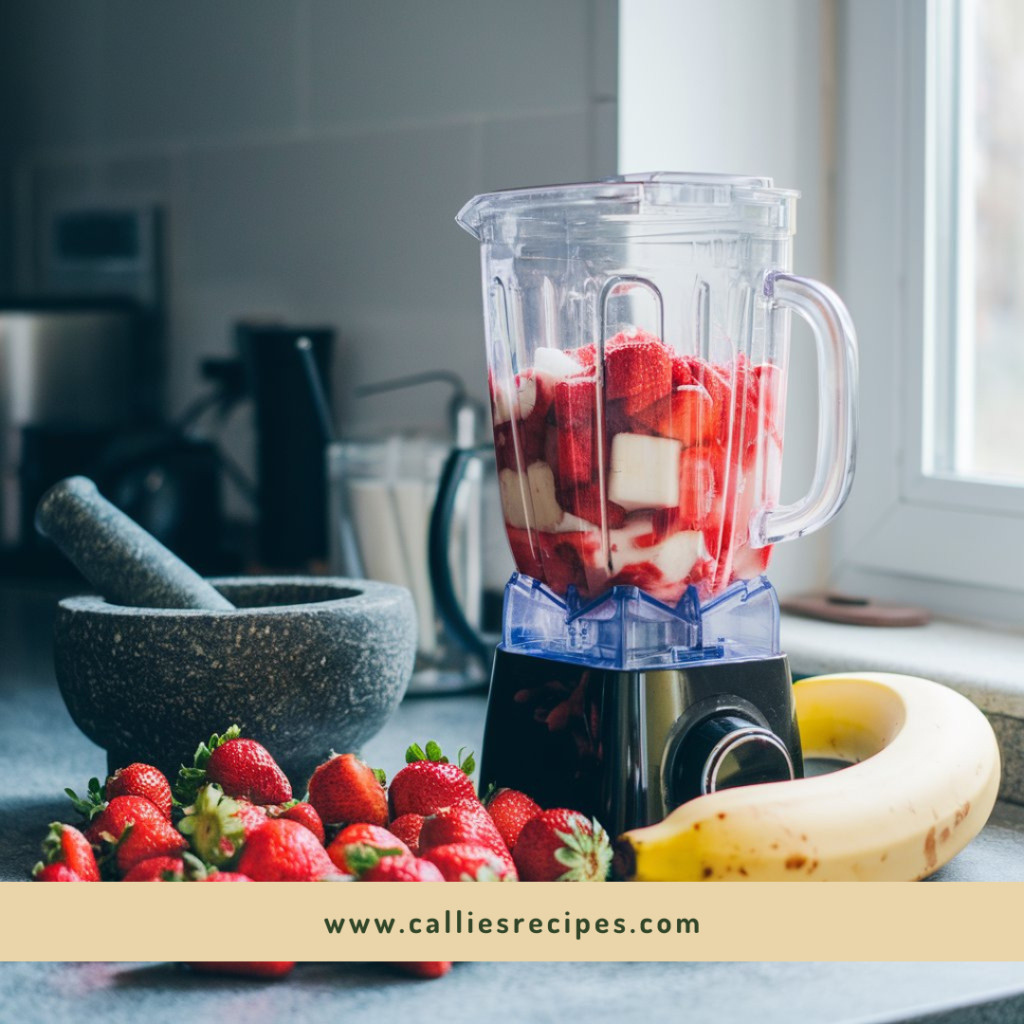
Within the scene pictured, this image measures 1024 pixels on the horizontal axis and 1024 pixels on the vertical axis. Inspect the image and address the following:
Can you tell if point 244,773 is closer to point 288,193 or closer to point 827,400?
point 827,400

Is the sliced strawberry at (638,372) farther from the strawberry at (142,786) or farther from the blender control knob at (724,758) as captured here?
the strawberry at (142,786)

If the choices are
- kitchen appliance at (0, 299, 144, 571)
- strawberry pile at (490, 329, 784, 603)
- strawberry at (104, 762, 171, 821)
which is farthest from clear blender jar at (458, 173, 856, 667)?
kitchen appliance at (0, 299, 144, 571)

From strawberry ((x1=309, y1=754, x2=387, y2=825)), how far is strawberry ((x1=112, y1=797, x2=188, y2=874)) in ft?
0.29

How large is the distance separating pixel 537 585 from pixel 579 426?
101mm

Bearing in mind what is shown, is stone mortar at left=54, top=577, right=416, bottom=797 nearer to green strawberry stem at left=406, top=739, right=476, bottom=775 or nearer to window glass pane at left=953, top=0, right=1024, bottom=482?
green strawberry stem at left=406, top=739, right=476, bottom=775

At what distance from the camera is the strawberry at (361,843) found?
0.73 meters

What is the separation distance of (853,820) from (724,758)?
8 centimetres

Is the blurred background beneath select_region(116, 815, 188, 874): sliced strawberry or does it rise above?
above

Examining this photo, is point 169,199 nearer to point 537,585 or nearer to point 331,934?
point 537,585

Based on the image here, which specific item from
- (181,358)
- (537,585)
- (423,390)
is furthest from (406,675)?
(181,358)

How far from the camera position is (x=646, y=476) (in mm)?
842

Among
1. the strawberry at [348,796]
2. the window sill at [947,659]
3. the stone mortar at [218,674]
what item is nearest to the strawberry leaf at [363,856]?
the strawberry at [348,796]

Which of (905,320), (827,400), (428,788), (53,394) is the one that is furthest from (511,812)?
(53,394)

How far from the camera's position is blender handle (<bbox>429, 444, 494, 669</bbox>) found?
3.93ft
